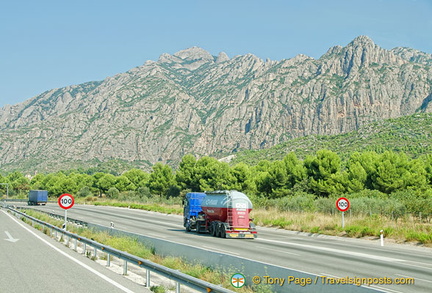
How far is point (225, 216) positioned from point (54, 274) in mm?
17030

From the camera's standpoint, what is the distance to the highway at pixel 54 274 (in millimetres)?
10203

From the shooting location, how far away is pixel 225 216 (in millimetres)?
28234

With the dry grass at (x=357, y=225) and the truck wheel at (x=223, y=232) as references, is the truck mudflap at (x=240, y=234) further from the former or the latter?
the dry grass at (x=357, y=225)

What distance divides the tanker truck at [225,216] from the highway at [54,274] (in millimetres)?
11947

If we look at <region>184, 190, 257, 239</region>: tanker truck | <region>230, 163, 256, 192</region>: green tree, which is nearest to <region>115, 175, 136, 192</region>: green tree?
<region>230, 163, 256, 192</region>: green tree

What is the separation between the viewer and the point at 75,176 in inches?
5374

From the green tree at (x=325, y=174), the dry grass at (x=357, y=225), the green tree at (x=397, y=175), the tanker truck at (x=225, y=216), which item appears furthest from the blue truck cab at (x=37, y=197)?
the green tree at (x=397, y=175)

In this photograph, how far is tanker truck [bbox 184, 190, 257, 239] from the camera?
27.5 m

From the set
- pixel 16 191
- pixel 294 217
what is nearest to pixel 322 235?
pixel 294 217

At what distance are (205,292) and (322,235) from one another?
78.8 feet

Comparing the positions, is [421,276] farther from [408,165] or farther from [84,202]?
[84,202]

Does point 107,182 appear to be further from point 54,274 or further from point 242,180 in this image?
point 54,274

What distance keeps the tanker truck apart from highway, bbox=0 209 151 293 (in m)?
11.9

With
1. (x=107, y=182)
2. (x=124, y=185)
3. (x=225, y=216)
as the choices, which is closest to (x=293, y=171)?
(x=225, y=216)
